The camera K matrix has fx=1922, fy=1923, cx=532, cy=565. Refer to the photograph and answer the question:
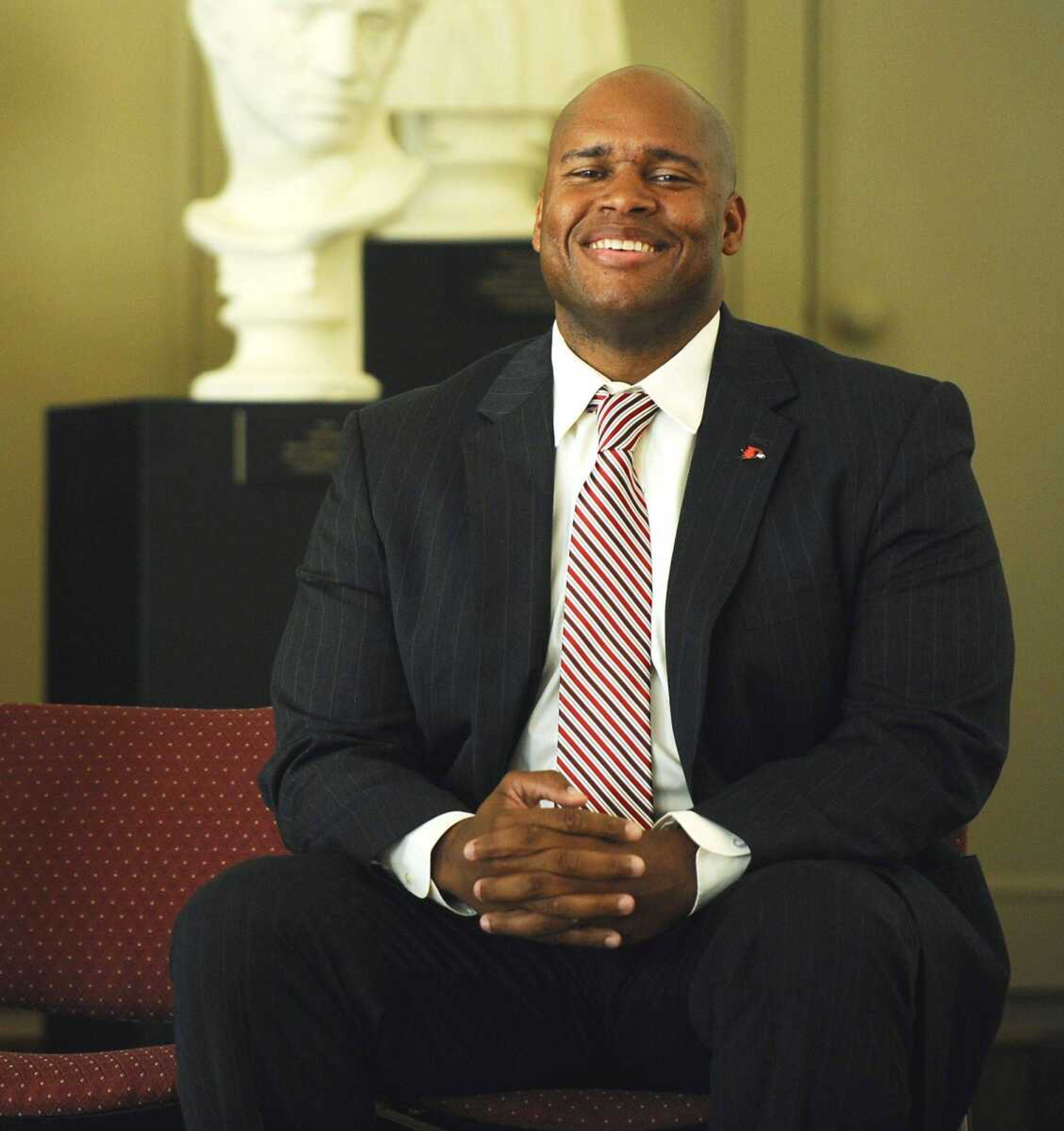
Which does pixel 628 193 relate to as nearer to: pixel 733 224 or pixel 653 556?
pixel 733 224

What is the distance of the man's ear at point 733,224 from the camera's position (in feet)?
7.77

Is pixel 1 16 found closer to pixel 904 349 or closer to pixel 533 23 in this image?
pixel 533 23

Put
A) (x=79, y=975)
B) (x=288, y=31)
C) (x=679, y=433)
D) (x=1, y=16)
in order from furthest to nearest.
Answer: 1. (x=1, y=16)
2. (x=288, y=31)
3. (x=79, y=975)
4. (x=679, y=433)

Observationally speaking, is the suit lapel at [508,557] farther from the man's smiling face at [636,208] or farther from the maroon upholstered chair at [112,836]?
the maroon upholstered chair at [112,836]

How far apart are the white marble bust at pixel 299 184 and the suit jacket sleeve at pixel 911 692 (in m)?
1.59

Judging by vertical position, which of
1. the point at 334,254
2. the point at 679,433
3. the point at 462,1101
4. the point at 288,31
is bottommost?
the point at 462,1101

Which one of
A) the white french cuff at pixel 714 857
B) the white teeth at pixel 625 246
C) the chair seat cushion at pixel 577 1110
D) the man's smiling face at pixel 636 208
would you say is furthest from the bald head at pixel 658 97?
the chair seat cushion at pixel 577 1110

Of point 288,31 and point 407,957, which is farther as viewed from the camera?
point 288,31

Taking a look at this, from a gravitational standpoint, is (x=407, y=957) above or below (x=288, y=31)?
below

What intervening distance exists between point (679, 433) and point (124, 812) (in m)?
0.87

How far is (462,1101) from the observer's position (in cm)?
198

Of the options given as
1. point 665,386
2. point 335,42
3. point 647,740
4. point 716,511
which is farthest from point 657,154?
point 335,42

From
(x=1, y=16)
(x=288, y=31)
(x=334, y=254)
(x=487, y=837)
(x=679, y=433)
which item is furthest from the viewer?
(x=1, y=16)

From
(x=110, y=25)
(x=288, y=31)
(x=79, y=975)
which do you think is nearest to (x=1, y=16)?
(x=110, y=25)
